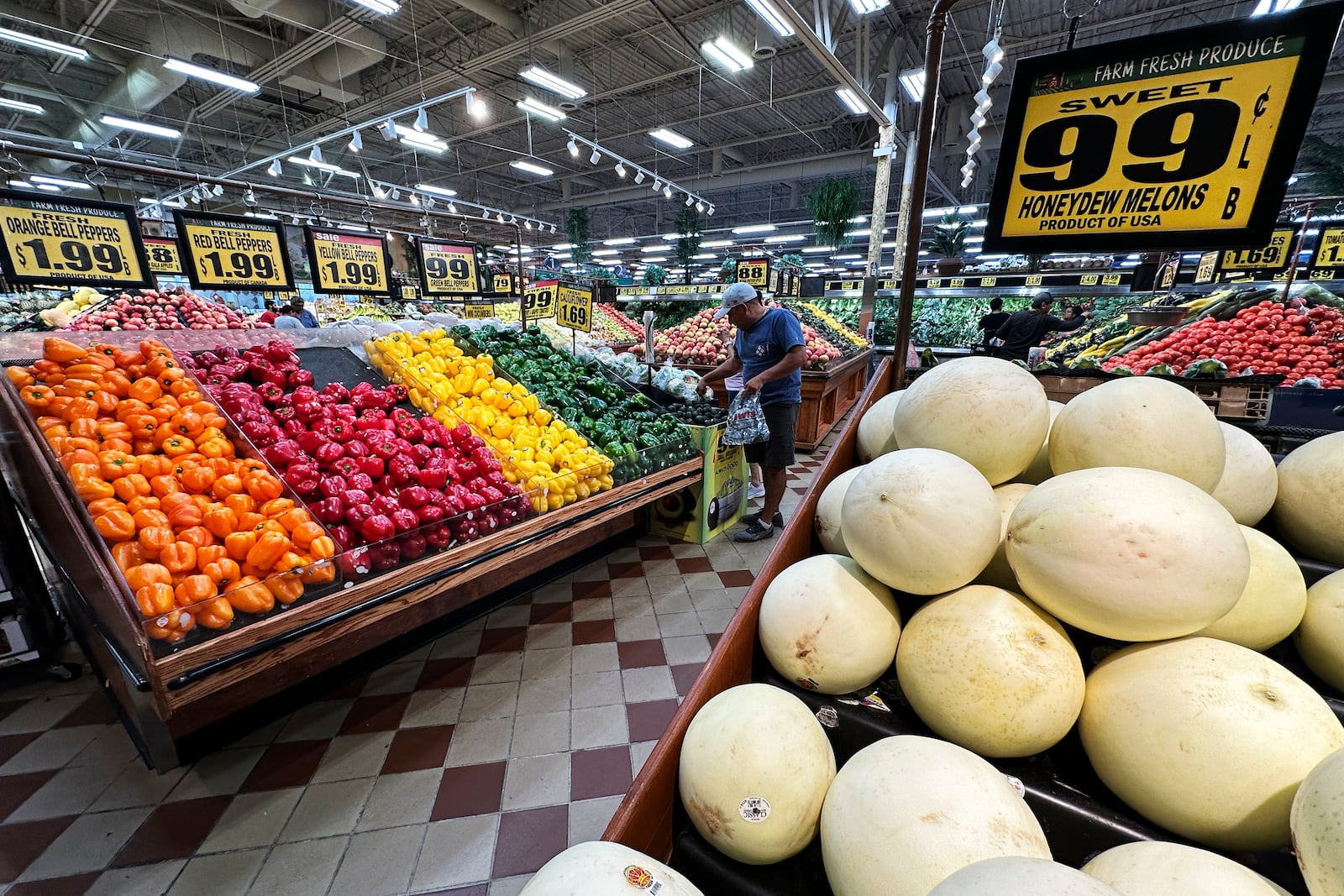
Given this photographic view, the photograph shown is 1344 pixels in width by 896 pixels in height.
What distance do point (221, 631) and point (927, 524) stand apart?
6.20 ft

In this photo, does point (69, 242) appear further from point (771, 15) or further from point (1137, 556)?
point (1137, 556)

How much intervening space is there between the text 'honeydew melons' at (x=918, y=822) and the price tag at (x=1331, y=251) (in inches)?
377

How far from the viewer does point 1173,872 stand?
50 cm

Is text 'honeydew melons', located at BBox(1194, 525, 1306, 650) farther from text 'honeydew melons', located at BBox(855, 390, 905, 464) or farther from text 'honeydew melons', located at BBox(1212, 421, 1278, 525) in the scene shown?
text 'honeydew melons', located at BBox(855, 390, 905, 464)

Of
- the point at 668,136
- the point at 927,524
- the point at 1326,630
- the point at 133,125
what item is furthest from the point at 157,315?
the point at 1326,630

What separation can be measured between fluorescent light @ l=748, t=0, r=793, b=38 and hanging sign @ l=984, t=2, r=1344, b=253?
16.4ft

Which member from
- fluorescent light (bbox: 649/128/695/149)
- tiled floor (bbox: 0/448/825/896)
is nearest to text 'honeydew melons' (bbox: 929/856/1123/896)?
tiled floor (bbox: 0/448/825/896)

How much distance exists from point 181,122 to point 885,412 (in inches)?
709

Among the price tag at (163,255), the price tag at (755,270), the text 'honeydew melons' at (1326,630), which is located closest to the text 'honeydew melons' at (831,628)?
the text 'honeydew melons' at (1326,630)

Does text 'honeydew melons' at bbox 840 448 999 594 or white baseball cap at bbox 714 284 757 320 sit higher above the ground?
white baseball cap at bbox 714 284 757 320

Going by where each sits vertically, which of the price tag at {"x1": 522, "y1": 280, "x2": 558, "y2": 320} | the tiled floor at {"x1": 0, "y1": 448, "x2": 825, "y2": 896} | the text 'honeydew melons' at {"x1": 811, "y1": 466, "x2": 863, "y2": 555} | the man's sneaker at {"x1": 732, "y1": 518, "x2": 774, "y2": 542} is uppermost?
the price tag at {"x1": 522, "y1": 280, "x2": 558, "y2": 320}

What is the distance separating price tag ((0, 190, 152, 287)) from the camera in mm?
4766

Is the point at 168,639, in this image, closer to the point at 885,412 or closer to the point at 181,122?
the point at 885,412

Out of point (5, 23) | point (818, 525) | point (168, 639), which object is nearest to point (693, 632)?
point (818, 525)
